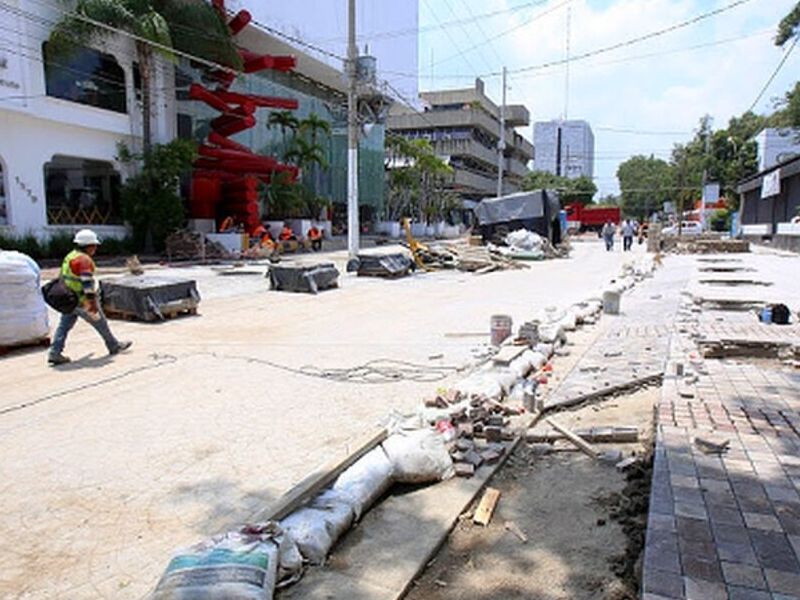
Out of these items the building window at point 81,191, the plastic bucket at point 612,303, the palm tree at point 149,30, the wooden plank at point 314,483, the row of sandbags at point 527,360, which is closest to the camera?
the wooden plank at point 314,483

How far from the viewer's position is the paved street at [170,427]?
3141mm

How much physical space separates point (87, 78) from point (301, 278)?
49.4 feet

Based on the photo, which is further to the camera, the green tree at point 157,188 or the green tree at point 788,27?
the green tree at point 157,188

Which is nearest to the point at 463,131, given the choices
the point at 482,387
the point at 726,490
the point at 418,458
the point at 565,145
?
the point at 565,145

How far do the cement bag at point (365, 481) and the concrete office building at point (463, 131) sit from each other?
5393cm

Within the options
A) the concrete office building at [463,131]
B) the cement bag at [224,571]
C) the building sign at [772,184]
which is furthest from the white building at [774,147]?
the cement bag at [224,571]

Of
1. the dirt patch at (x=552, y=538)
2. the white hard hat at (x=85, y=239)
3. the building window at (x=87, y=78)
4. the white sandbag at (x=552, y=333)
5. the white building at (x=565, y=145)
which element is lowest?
the dirt patch at (x=552, y=538)

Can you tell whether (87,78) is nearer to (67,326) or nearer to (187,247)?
(187,247)

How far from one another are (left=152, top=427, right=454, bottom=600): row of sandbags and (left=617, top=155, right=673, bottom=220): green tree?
267 feet

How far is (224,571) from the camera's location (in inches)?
94.5

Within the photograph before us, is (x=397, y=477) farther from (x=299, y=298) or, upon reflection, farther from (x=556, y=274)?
(x=556, y=274)

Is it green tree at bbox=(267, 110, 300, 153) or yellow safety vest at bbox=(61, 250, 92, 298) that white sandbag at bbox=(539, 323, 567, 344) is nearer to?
yellow safety vest at bbox=(61, 250, 92, 298)

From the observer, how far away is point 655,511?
3.06 m

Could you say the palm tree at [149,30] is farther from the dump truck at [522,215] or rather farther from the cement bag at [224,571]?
the cement bag at [224,571]
